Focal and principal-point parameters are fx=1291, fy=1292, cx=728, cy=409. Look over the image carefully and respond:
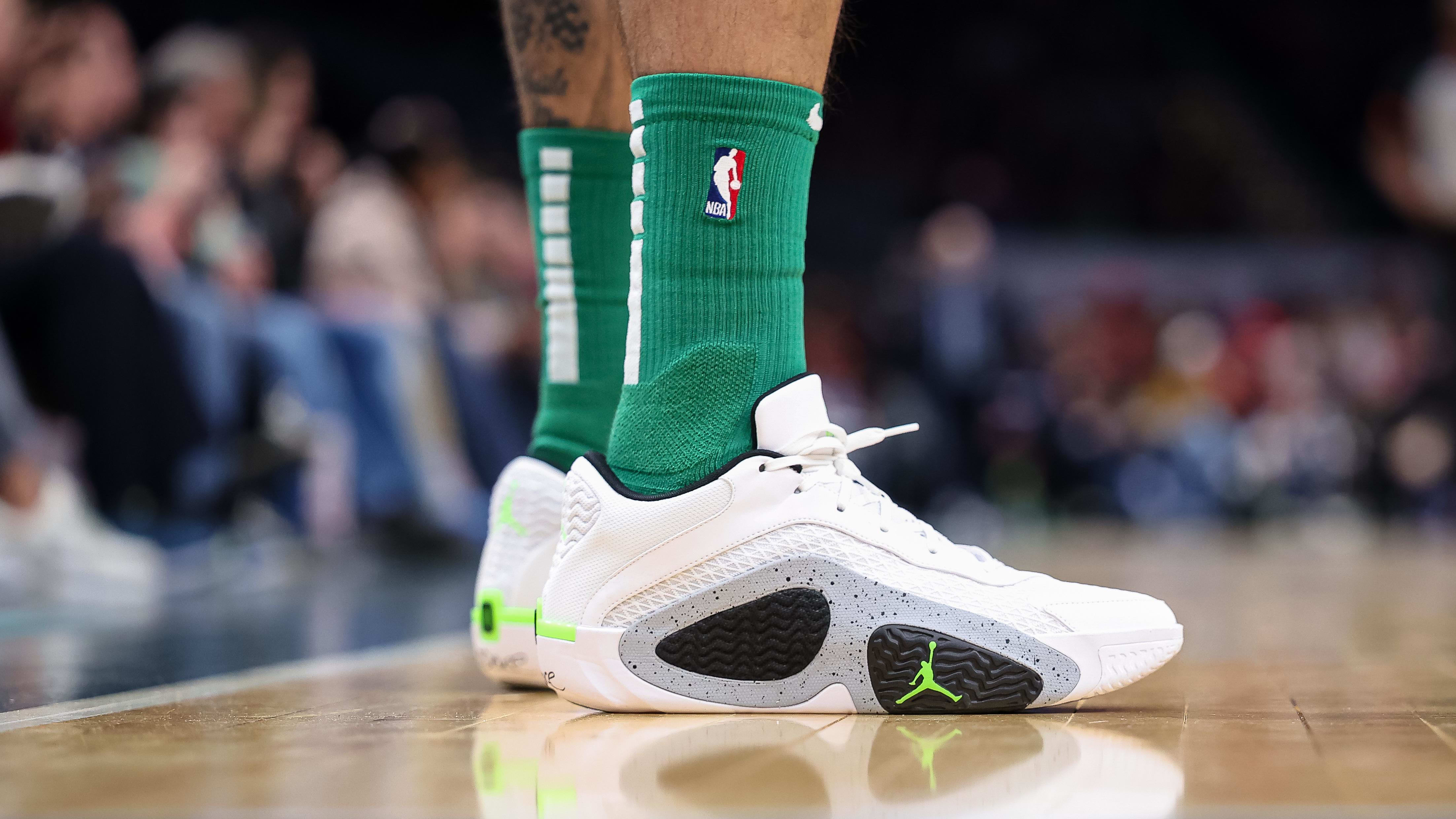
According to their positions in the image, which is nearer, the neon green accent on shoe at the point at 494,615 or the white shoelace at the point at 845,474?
the white shoelace at the point at 845,474

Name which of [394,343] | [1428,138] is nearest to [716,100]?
[394,343]

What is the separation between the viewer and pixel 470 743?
745 millimetres

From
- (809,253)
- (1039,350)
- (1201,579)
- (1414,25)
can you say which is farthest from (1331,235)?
(1201,579)

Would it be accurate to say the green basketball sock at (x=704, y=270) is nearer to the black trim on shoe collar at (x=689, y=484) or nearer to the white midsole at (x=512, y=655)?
the black trim on shoe collar at (x=689, y=484)

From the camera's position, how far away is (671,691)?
87 cm

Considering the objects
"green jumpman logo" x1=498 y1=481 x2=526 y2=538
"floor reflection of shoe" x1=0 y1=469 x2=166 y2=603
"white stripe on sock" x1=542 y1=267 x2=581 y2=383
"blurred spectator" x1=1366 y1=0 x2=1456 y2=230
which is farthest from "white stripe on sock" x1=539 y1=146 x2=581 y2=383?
"blurred spectator" x1=1366 y1=0 x2=1456 y2=230

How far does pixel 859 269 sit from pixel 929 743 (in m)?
9.06

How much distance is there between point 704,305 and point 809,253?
342 inches

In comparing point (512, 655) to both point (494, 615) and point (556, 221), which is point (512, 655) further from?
point (556, 221)

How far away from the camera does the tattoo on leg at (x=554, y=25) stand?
45.7 inches

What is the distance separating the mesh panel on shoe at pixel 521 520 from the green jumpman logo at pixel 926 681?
35cm

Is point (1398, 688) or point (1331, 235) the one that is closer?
point (1398, 688)

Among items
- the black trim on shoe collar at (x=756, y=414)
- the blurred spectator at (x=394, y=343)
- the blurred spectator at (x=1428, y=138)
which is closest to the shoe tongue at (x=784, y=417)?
the black trim on shoe collar at (x=756, y=414)

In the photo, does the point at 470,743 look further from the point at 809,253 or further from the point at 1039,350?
the point at 809,253
